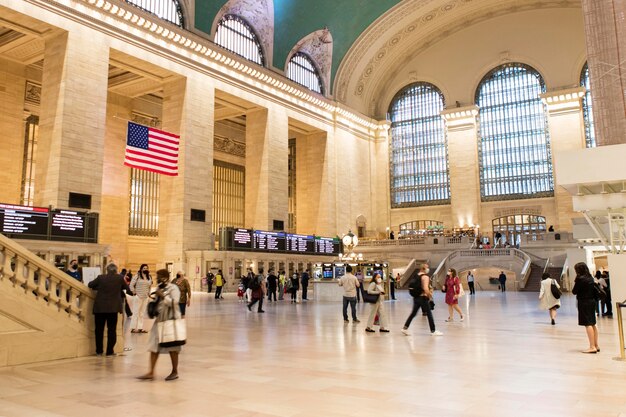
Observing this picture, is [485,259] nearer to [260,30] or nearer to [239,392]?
[260,30]

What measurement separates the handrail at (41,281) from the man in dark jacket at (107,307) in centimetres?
21

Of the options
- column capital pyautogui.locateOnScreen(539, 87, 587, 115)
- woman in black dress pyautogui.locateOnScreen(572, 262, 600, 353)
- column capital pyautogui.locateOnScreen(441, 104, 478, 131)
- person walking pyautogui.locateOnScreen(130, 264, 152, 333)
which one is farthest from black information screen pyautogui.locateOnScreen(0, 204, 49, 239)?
column capital pyautogui.locateOnScreen(539, 87, 587, 115)

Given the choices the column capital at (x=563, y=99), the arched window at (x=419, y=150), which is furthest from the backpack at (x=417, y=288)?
the arched window at (x=419, y=150)

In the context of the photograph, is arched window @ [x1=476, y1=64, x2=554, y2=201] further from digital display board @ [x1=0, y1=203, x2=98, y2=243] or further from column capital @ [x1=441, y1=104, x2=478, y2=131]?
digital display board @ [x1=0, y1=203, x2=98, y2=243]

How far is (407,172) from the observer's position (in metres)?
38.1

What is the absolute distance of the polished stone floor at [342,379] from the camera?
13.2 ft

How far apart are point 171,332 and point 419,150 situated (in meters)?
34.3

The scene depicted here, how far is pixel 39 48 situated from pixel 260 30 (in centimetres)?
1120

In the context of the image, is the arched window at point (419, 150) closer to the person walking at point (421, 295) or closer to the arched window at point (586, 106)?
the arched window at point (586, 106)

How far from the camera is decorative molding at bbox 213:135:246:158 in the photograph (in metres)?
34.2

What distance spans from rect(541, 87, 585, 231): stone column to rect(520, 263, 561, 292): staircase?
6992 mm

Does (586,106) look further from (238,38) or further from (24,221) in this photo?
(24,221)

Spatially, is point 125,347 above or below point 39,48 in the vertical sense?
below

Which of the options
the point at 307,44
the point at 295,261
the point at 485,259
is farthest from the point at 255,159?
the point at 485,259
